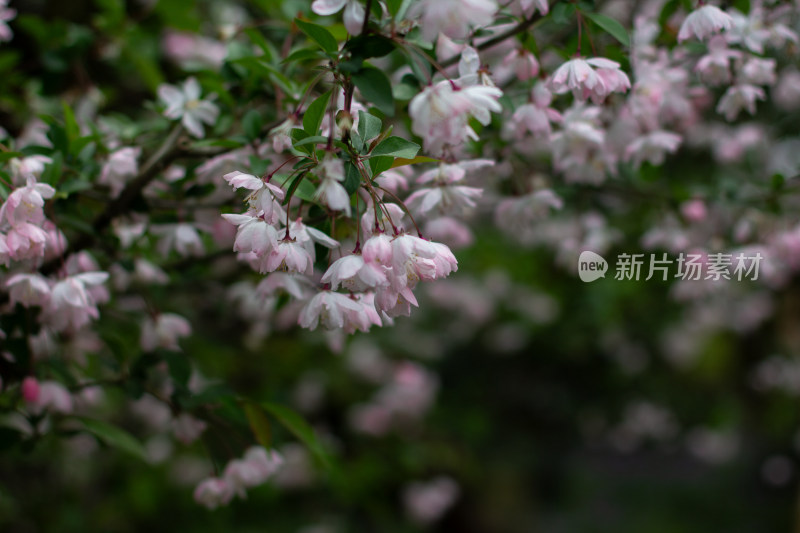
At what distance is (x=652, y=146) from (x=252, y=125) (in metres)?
0.82

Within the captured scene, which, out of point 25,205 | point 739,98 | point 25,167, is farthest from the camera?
point 739,98

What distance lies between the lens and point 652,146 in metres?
1.30

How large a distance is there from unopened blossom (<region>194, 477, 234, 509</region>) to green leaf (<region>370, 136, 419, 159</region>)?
786mm

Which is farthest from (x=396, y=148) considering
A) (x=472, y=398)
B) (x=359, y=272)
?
(x=472, y=398)

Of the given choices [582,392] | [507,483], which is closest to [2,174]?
[507,483]

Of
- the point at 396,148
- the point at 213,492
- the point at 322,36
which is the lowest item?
the point at 213,492

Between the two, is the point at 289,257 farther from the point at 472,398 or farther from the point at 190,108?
the point at 472,398

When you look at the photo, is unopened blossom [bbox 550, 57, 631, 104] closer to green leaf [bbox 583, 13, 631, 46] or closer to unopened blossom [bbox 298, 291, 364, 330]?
green leaf [bbox 583, 13, 631, 46]

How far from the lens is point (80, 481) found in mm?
2533

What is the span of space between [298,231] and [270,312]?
1.19 meters

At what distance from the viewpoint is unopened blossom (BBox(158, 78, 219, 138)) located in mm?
1180

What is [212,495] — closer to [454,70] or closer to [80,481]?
[454,70]

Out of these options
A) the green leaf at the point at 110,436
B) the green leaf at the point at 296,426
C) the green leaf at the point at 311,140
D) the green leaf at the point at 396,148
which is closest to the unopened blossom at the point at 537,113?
the green leaf at the point at 396,148

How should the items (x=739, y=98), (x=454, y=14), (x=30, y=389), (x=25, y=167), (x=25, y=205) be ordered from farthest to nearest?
(x=739, y=98) < (x=30, y=389) < (x=25, y=167) < (x=25, y=205) < (x=454, y=14)
